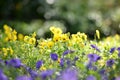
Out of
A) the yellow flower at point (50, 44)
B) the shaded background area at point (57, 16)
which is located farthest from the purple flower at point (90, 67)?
the shaded background area at point (57, 16)

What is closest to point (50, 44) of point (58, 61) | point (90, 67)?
point (58, 61)

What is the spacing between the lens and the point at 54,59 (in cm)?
333

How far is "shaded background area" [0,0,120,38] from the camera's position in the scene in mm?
10359

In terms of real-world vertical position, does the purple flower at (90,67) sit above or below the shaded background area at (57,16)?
below

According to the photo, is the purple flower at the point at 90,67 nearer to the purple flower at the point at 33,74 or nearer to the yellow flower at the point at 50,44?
the purple flower at the point at 33,74

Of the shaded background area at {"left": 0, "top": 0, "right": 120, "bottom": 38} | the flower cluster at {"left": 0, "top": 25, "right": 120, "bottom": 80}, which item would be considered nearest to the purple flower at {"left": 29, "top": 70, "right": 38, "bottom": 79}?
the flower cluster at {"left": 0, "top": 25, "right": 120, "bottom": 80}

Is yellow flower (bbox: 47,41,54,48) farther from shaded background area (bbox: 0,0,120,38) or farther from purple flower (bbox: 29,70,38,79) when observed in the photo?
shaded background area (bbox: 0,0,120,38)

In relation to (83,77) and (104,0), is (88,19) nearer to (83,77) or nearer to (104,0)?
(104,0)

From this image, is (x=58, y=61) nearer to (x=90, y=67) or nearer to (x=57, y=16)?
(x=90, y=67)

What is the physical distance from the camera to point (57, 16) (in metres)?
10.6

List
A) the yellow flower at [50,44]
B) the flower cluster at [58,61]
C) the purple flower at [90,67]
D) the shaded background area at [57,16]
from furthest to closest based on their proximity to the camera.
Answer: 1. the shaded background area at [57,16]
2. the yellow flower at [50,44]
3. the purple flower at [90,67]
4. the flower cluster at [58,61]

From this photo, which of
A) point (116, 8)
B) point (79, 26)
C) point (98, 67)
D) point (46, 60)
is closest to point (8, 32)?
point (46, 60)

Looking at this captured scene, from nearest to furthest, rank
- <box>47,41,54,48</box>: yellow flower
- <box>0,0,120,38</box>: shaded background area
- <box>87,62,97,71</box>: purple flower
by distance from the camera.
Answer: <box>87,62,97,71</box>: purple flower, <box>47,41,54,48</box>: yellow flower, <box>0,0,120,38</box>: shaded background area

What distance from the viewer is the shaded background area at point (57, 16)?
10359 millimetres
